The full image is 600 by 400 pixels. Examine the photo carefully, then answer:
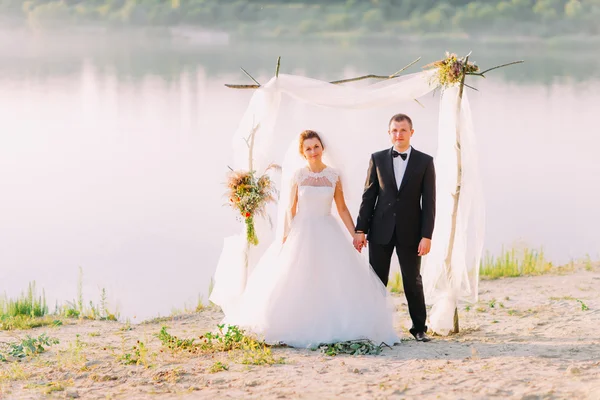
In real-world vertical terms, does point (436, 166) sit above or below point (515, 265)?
above

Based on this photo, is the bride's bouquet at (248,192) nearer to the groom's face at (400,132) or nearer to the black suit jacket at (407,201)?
the black suit jacket at (407,201)

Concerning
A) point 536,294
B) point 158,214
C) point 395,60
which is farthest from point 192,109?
point 536,294

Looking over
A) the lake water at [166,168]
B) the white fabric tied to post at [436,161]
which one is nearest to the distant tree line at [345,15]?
the lake water at [166,168]

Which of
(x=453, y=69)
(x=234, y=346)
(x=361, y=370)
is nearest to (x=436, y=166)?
(x=453, y=69)

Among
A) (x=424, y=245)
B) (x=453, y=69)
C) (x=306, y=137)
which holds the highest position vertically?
(x=453, y=69)

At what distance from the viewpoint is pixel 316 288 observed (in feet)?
23.9

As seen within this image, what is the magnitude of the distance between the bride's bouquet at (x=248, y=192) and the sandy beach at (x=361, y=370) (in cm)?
138

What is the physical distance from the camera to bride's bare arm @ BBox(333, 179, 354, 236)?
7484mm

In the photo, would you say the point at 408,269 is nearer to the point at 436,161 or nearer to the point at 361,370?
the point at 436,161

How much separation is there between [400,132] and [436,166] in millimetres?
775

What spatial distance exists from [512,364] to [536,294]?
3.74m

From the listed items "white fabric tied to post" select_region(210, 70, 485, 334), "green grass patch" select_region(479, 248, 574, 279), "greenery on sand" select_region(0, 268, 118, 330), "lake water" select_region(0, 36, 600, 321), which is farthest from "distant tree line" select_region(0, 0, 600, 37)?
"white fabric tied to post" select_region(210, 70, 485, 334)

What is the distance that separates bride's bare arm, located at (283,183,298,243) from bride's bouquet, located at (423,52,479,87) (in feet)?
5.32

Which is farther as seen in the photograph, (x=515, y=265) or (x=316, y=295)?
(x=515, y=265)
